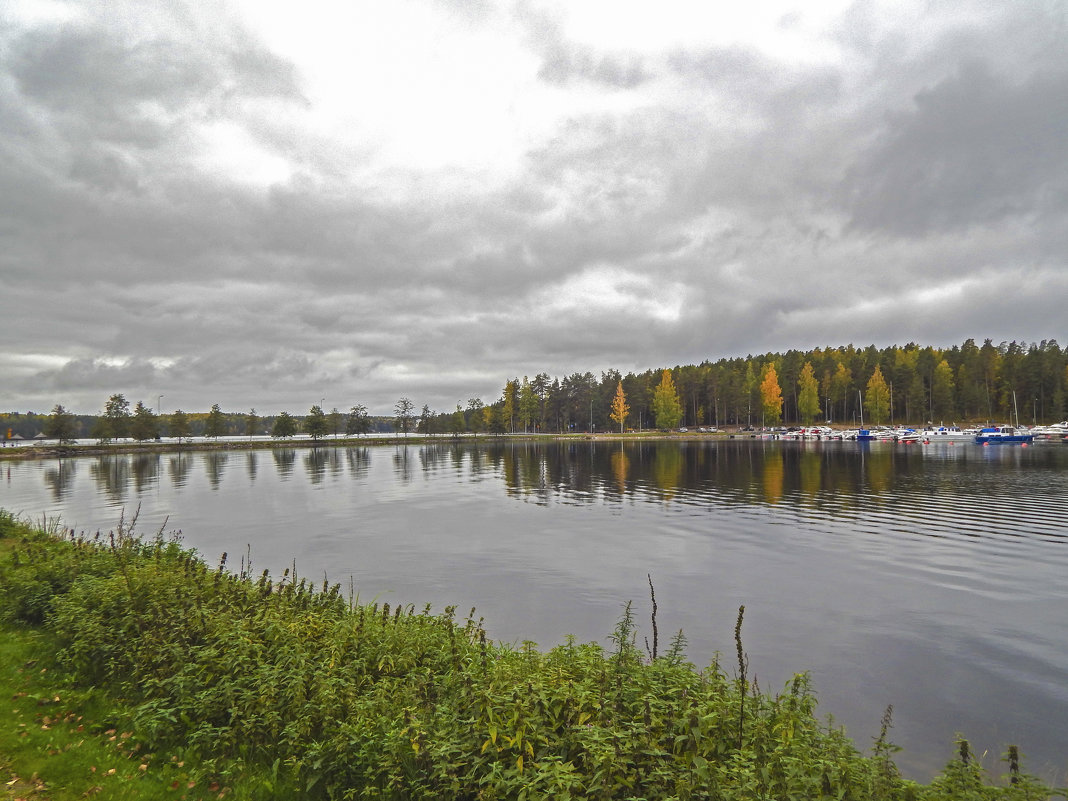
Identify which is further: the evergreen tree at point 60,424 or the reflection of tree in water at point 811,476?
the evergreen tree at point 60,424

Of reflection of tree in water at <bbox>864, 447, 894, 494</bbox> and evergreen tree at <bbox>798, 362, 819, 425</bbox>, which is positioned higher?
evergreen tree at <bbox>798, 362, 819, 425</bbox>

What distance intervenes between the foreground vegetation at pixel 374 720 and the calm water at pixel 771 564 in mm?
4490

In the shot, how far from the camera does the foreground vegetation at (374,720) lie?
22.6 ft

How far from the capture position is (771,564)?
81.5 feet

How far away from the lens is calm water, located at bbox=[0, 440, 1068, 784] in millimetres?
13758

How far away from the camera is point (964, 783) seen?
276 inches

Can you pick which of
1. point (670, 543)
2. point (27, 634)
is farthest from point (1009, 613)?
point (27, 634)

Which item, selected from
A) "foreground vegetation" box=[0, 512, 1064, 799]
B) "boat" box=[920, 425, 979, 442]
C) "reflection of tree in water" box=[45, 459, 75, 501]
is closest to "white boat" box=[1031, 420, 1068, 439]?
"boat" box=[920, 425, 979, 442]

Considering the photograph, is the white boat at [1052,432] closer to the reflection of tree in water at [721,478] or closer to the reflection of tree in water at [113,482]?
the reflection of tree in water at [721,478]

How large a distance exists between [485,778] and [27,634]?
45.8ft

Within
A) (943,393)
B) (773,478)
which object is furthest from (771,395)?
(773,478)

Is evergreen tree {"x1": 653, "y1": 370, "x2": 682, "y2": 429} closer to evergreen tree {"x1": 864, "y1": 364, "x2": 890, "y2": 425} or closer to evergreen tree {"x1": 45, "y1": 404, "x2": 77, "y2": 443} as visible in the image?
evergreen tree {"x1": 864, "y1": 364, "x2": 890, "y2": 425}

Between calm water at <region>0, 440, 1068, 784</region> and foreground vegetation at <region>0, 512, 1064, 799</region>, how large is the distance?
4490 millimetres

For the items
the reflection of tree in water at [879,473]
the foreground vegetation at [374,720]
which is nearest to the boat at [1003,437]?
the reflection of tree in water at [879,473]
